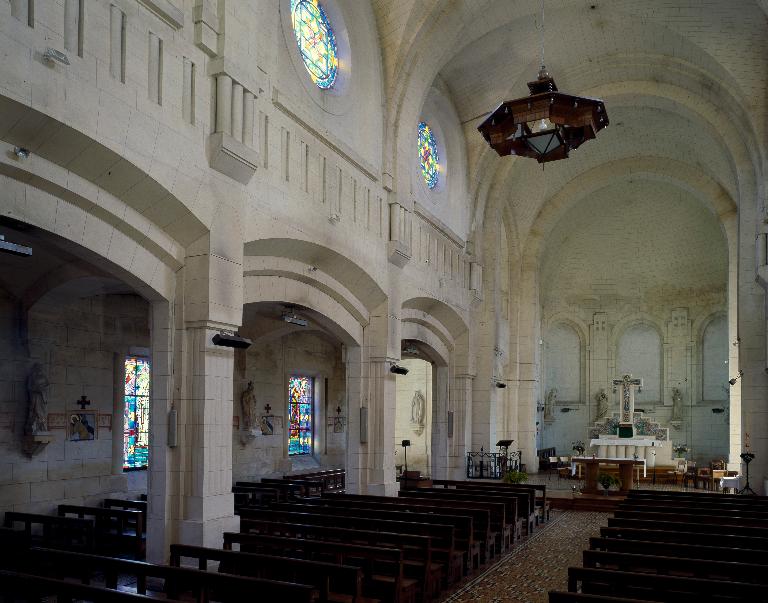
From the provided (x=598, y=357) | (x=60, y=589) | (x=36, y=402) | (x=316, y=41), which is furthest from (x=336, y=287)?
(x=598, y=357)

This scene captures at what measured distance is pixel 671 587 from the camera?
6547 millimetres

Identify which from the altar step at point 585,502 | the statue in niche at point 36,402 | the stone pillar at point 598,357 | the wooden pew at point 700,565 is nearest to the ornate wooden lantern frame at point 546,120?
the wooden pew at point 700,565

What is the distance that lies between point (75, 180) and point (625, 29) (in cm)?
1559

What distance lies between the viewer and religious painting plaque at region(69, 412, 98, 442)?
13.1m

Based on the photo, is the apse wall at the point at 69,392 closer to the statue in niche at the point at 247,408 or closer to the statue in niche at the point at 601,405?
the statue in niche at the point at 247,408

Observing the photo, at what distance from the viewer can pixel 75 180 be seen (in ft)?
28.3

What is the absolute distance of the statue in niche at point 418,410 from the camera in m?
26.6

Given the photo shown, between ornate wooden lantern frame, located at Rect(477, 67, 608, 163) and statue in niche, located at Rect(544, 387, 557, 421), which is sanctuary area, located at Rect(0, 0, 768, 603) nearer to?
ornate wooden lantern frame, located at Rect(477, 67, 608, 163)

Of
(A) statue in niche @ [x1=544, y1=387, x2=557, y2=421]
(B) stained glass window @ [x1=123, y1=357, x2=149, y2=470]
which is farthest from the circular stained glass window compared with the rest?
(A) statue in niche @ [x1=544, y1=387, x2=557, y2=421]

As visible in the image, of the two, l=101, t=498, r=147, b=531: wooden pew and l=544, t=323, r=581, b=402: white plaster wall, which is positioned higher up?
l=544, t=323, r=581, b=402: white plaster wall

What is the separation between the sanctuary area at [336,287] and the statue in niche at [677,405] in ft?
5.44

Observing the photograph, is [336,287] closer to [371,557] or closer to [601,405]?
[371,557]

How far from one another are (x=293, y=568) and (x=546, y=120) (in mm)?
8790

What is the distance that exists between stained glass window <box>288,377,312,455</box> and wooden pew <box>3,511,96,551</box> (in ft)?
31.4
